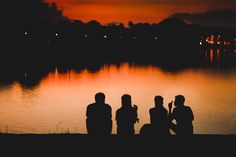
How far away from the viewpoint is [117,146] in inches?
339

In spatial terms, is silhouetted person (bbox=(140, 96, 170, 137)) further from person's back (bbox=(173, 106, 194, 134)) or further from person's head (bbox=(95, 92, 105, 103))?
person's head (bbox=(95, 92, 105, 103))

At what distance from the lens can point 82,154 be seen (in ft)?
27.0

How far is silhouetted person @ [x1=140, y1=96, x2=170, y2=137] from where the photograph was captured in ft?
27.5

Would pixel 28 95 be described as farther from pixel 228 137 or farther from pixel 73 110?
pixel 228 137

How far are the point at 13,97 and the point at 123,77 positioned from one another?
999 inches

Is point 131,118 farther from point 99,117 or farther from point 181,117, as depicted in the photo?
point 181,117

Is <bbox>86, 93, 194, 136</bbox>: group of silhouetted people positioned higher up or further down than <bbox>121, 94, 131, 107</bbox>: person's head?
further down

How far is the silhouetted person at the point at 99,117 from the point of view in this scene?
845cm

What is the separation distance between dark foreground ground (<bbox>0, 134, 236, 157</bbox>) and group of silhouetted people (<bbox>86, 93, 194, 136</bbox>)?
16 cm

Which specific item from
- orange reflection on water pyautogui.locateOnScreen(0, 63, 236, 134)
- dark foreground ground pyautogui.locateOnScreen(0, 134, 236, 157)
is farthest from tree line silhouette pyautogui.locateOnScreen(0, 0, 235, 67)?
dark foreground ground pyautogui.locateOnScreen(0, 134, 236, 157)

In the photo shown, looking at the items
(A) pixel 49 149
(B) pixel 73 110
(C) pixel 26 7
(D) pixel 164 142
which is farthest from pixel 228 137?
(C) pixel 26 7

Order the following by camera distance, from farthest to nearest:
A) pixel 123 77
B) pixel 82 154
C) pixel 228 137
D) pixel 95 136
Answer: pixel 123 77
pixel 228 137
pixel 95 136
pixel 82 154

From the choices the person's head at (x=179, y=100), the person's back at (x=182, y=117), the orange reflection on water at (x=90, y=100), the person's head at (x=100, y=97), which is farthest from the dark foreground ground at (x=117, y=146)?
the orange reflection on water at (x=90, y=100)

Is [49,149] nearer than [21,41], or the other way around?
[49,149]
